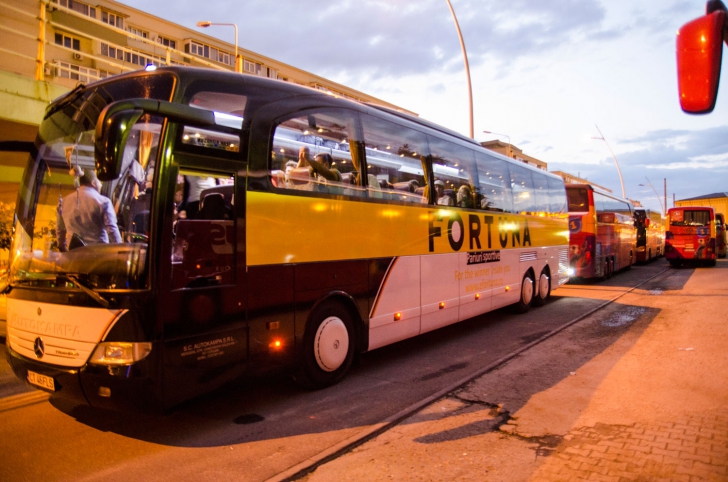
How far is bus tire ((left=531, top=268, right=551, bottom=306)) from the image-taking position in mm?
12792

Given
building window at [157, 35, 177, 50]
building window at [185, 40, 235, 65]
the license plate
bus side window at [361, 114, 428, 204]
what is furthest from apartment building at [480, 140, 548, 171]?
building window at [157, 35, 177, 50]

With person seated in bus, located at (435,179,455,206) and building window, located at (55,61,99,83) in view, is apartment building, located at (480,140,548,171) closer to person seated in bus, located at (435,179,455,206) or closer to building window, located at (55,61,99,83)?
person seated in bus, located at (435,179,455,206)

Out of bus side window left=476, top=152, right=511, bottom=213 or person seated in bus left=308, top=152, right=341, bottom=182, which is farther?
bus side window left=476, top=152, right=511, bottom=213

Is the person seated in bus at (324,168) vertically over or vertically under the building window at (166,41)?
under

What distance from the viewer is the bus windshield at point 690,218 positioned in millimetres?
25766

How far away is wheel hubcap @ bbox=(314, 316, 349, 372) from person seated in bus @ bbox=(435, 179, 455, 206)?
310 centimetres

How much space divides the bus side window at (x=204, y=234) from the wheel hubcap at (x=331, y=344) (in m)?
1.52

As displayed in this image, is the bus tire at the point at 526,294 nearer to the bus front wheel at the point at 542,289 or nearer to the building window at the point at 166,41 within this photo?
the bus front wheel at the point at 542,289

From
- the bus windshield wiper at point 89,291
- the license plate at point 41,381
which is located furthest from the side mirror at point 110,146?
the license plate at point 41,381

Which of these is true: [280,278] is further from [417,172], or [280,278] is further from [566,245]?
[566,245]

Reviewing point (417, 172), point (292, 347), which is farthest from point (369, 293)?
point (417, 172)

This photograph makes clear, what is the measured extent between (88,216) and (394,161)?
166 inches

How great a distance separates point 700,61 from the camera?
2562 millimetres

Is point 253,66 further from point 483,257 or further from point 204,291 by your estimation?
point 204,291
